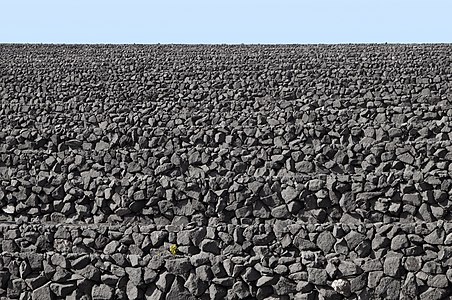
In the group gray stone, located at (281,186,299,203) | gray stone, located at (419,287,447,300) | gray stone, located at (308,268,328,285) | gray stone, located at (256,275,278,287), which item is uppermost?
gray stone, located at (281,186,299,203)

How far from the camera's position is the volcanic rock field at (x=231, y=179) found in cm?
739

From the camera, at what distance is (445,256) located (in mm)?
7227

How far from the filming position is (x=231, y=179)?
941cm

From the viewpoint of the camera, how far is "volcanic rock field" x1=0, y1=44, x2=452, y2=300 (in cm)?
739

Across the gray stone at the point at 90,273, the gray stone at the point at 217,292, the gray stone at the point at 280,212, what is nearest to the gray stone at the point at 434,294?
the gray stone at the point at 217,292

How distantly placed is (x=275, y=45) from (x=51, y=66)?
21.4 ft

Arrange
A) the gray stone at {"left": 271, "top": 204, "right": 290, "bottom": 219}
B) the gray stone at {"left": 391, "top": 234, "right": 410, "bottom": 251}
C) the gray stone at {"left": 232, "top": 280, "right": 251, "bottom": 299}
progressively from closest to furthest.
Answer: the gray stone at {"left": 232, "top": 280, "right": 251, "bottom": 299} < the gray stone at {"left": 391, "top": 234, "right": 410, "bottom": 251} < the gray stone at {"left": 271, "top": 204, "right": 290, "bottom": 219}

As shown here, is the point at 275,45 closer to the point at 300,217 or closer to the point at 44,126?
the point at 44,126

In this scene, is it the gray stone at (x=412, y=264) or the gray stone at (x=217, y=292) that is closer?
the gray stone at (x=412, y=264)

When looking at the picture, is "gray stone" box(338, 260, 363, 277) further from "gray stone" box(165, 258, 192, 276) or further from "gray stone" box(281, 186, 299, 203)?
"gray stone" box(281, 186, 299, 203)

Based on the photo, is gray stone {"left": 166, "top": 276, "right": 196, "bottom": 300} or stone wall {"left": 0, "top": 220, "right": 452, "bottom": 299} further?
gray stone {"left": 166, "top": 276, "right": 196, "bottom": 300}

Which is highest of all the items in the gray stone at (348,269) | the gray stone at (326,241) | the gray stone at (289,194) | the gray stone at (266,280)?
the gray stone at (289,194)

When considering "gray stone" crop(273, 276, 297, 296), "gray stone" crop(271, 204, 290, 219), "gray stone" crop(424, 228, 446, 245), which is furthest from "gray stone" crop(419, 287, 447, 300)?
"gray stone" crop(271, 204, 290, 219)

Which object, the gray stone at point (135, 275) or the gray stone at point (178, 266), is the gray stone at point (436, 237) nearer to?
the gray stone at point (178, 266)
